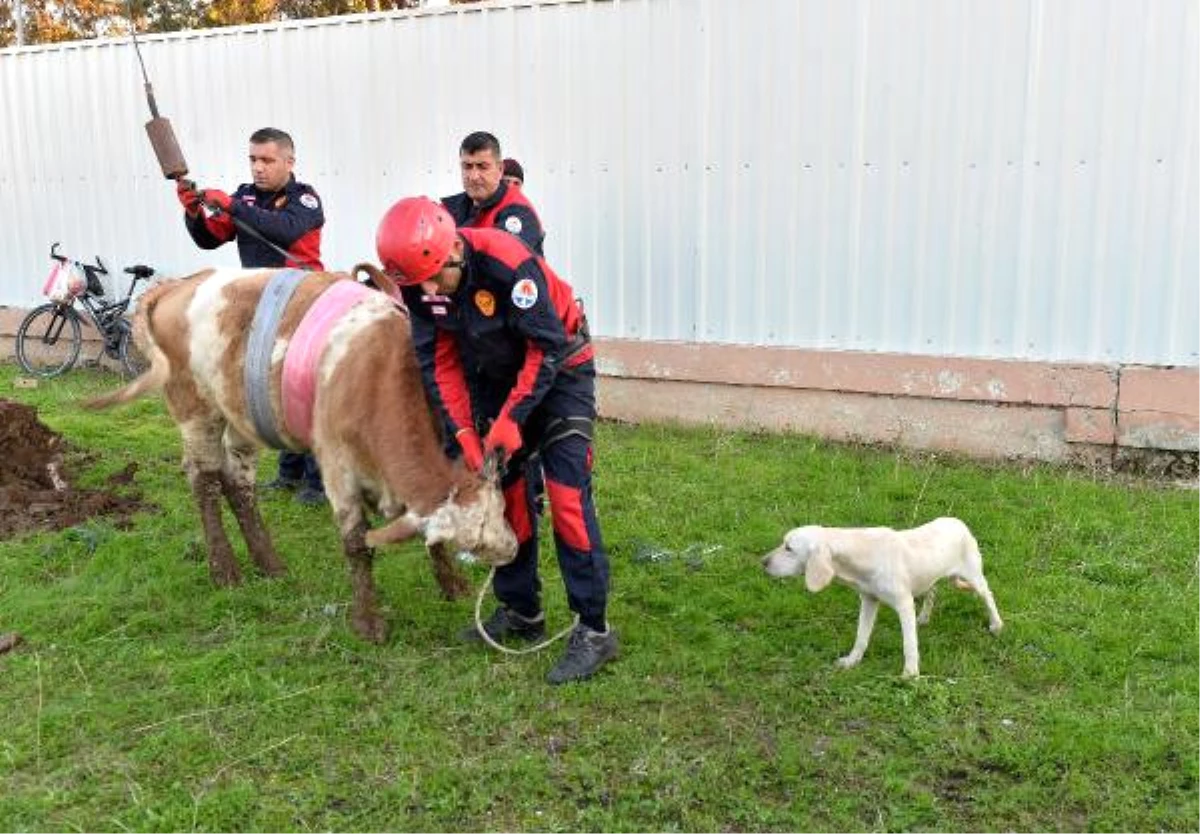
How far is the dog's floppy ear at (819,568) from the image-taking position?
14.1 ft

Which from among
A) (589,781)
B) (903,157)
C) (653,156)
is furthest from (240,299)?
(903,157)

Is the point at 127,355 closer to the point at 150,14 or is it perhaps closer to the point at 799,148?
the point at 799,148

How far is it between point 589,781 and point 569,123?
6.09 m

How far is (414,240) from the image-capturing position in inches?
154

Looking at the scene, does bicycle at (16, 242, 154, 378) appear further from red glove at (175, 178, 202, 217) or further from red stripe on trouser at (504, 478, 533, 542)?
red stripe on trouser at (504, 478, 533, 542)

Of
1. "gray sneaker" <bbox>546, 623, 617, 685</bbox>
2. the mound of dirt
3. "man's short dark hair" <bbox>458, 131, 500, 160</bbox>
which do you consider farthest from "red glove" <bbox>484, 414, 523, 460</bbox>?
the mound of dirt

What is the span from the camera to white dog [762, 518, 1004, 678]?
4.34 metres

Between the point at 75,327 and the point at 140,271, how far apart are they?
120cm

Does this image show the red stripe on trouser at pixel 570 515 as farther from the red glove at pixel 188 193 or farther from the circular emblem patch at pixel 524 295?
the red glove at pixel 188 193

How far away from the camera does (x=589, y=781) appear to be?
374 cm

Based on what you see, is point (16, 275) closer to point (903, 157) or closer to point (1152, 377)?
point (903, 157)

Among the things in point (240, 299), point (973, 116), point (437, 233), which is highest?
point (973, 116)

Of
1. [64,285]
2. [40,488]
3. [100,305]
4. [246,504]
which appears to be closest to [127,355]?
[100,305]

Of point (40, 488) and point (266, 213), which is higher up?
point (266, 213)
